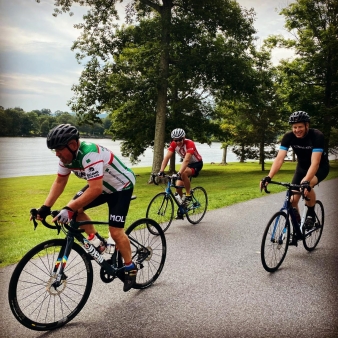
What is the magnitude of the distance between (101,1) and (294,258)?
10.7 meters

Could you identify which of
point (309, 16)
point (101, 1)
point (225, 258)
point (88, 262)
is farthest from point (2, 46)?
point (101, 1)

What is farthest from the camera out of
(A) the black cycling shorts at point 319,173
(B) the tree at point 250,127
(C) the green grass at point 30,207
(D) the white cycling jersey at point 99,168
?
(B) the tree at point 250,127

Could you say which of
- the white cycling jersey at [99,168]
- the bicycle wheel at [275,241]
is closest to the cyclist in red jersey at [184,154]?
the bicycle wheel at [275,241]

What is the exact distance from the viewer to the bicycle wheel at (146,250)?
12.7 ft

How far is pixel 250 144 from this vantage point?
84.5 feet

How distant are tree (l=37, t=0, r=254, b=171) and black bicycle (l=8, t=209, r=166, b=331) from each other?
8.50 metres

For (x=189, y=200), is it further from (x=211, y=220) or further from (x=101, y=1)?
(x=101, y=1)

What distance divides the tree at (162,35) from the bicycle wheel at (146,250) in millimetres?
8064

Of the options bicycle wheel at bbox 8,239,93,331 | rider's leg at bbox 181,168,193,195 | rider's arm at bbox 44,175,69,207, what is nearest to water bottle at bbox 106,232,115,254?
bicycle wheel at bbox 8,239,93,331

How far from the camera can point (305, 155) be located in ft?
16.1

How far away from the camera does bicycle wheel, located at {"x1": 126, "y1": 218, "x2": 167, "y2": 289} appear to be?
12.7 ft

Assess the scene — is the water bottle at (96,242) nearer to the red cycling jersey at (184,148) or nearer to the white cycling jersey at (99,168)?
the white cycling jersey at (99,168)

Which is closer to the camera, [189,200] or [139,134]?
[189,200]

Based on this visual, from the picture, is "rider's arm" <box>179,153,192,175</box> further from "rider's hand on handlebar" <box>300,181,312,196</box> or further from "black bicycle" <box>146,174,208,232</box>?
"rider's hand on handlebar" <box>300,181,312,196</box>
